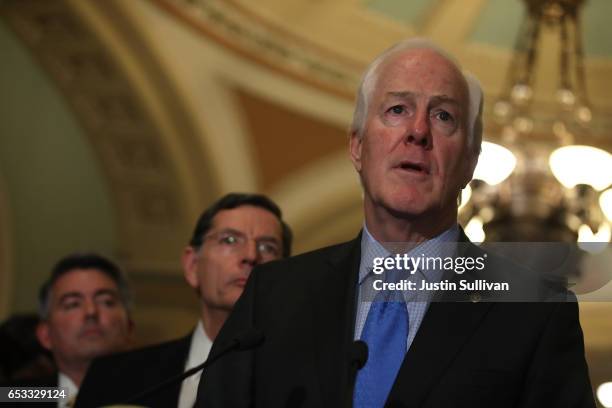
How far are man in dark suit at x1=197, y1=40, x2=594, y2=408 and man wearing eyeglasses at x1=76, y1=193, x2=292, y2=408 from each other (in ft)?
2.48

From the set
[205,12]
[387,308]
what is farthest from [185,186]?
[387,308]

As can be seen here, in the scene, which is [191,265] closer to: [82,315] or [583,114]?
[82,315]

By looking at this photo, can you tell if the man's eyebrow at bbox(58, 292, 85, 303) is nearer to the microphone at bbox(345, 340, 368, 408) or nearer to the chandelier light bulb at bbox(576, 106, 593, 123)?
→ the microphone at bbox(345, 340, 368, 408)

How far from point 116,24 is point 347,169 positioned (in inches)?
90.9

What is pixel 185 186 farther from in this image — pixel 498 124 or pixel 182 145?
pixel 498 124

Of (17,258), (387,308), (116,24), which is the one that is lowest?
(387,308)

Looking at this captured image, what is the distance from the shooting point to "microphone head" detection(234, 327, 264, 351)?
68.8 inches

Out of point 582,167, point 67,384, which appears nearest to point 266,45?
point 582,167

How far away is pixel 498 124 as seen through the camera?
9.65 m

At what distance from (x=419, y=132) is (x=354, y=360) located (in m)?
0.39

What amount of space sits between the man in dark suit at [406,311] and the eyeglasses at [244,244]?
828 millimetres

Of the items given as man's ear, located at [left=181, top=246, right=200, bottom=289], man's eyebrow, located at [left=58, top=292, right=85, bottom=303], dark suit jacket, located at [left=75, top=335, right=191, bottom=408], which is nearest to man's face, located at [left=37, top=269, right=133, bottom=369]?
man's eyebrow, located at [left=58, top=292, right=85, bottom=303]

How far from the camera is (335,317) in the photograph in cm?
183

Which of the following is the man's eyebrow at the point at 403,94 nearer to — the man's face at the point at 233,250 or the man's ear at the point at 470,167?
the man's ear at the point at 470,167
